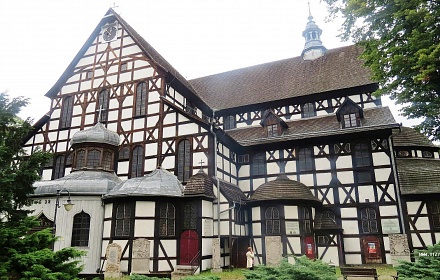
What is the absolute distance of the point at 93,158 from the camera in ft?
68.1

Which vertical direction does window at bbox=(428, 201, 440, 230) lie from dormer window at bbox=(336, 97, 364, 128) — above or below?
below

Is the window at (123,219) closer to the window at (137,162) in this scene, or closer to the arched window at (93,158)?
the window at (137,162)

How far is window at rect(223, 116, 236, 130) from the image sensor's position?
27.2 metres

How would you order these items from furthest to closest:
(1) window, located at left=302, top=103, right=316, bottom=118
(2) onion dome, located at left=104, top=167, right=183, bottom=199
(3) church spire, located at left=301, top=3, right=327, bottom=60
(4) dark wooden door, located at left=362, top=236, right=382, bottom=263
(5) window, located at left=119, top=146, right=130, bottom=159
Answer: (3) church spire, located at left=301, top=3, right=327, bottom=60 → (1) window, located at left=302, top=103, right=316, bottom=118 → (5) window, located at left=119, top=146, right=130, bottom=159 → (4) dark wooden door, located at left=362, top=236, right=382, bottom=263 → (2) onion dome, located at left=104, top=167, right=183, bottom=199

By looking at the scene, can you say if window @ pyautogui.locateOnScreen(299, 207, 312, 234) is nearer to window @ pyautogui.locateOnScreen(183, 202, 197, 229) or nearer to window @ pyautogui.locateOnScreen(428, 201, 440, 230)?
window @ pyautogui.locateOnScreen(183, 202, 197, 229)

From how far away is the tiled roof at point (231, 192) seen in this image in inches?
755

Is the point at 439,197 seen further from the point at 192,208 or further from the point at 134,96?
the point at 134,96

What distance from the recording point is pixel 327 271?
28.5 feet

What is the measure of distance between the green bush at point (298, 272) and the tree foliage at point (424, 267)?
7.14ft

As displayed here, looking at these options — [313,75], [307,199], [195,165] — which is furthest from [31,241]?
[313,75]

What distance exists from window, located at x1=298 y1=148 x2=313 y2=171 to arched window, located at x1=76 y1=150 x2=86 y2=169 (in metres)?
13.5

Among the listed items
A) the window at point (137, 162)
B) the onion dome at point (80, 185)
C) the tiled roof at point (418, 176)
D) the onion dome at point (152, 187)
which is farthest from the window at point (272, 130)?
the onion dome at point (80, 185)

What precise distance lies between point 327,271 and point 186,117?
44.6 feet

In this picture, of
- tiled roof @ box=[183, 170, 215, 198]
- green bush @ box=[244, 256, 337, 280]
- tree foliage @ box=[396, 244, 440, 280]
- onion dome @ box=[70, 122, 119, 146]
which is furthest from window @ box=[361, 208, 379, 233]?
onion dome @ box=[70, 122, 119, 146]
